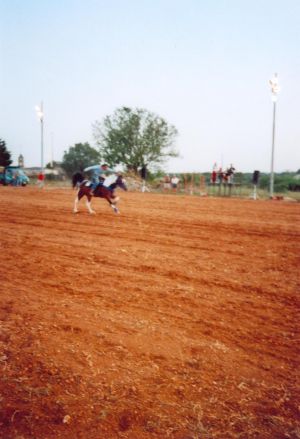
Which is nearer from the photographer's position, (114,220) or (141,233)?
(141,233)

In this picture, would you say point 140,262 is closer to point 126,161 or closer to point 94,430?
point 94,430

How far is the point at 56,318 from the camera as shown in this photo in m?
4.78

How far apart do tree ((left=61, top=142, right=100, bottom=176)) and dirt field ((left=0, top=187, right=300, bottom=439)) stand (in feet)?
343

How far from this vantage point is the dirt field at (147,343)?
3127 mm

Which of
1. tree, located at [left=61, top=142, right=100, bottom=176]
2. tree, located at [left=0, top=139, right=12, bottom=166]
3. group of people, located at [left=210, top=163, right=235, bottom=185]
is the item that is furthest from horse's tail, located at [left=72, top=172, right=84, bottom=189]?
tree, located at [left=61, top=142, right=100, bottom=176]

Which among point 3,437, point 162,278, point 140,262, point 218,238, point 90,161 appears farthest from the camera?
point 90,161

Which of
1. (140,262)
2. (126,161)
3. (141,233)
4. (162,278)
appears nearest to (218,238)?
(141,233)

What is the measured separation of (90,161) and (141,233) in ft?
343

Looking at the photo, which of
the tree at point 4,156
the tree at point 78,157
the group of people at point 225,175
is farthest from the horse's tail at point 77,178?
the tree at point 78,157

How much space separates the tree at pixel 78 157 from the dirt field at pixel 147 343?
4118 inches

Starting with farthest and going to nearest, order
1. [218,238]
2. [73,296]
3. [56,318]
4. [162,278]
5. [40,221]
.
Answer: [40,221] < [218,238] < [162,278] < [73,296] < [56,318]

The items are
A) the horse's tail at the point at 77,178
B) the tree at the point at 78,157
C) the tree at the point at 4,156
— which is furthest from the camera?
the tree at the point at 78,157

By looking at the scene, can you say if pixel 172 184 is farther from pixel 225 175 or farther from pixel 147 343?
pixel 147 343

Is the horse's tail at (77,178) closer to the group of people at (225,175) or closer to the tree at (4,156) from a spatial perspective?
the group of people at (225,175)
